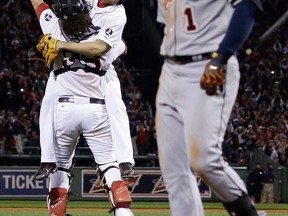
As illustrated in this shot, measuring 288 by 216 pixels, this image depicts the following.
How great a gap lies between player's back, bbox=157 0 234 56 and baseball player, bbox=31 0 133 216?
7.41 feet

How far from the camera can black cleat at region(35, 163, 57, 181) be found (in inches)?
292

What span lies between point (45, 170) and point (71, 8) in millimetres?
1471

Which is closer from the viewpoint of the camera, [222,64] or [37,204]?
[222,64]

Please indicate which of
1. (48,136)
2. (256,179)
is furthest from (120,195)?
(256,179)

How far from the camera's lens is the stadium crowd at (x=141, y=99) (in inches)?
766

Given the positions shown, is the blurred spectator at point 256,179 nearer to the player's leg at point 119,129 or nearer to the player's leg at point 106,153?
the player's leg at point 119,129

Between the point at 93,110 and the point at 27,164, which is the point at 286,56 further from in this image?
the point at 93,110

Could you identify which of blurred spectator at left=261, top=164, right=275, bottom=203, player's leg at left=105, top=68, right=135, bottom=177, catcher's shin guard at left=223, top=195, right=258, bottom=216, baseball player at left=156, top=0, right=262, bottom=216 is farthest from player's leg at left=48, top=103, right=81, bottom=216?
blurred spectator at left=261, top=164, right=275, bottom=203

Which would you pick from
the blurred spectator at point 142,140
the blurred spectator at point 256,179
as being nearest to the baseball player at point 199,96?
the blurred spectator at point 256,179

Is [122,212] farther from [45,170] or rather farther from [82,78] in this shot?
[82,78]

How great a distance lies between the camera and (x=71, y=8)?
745 centimetres

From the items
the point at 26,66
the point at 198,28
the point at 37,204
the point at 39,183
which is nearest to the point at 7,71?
the point at 26,66

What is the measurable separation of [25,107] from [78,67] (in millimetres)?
13874

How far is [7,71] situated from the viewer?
877 inches
